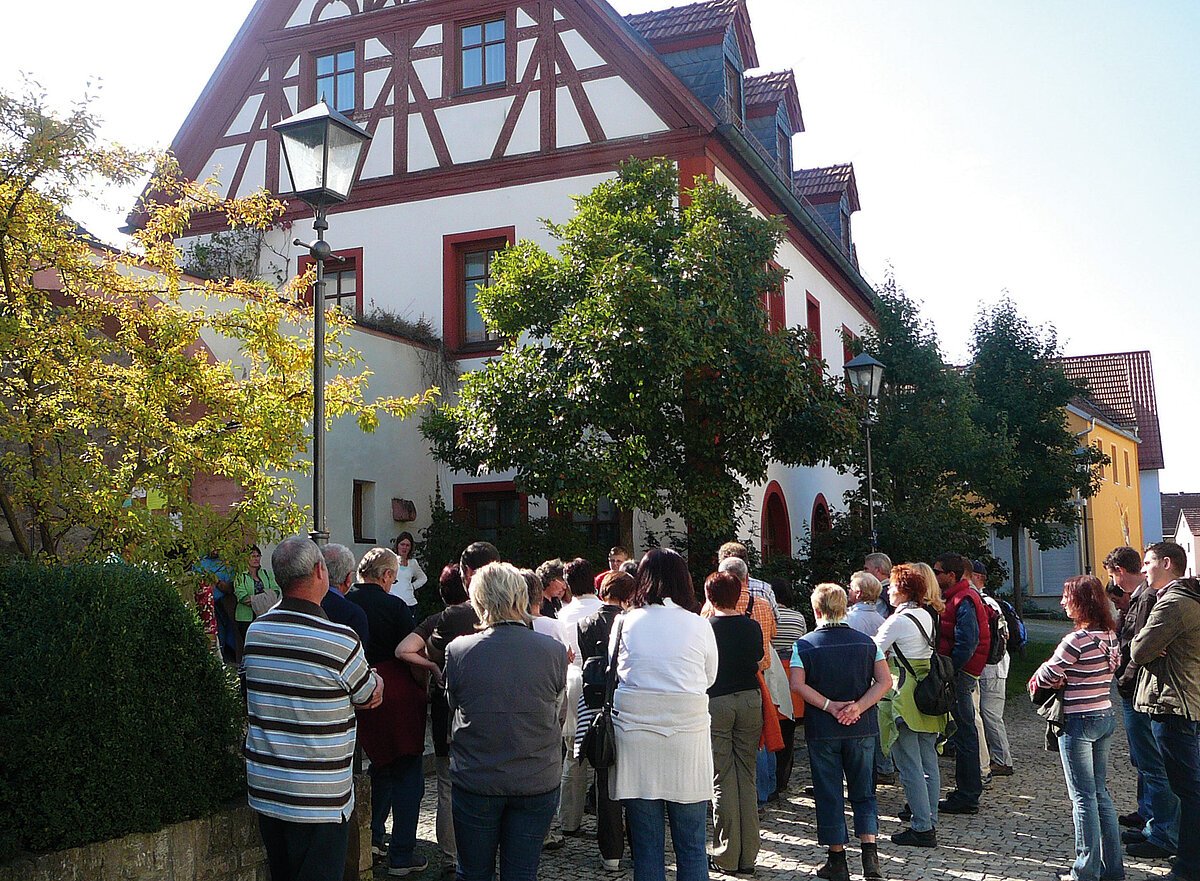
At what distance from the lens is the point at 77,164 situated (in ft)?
25.1

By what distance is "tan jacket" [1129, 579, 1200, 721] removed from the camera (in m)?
6.73

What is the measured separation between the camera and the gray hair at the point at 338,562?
6.66m

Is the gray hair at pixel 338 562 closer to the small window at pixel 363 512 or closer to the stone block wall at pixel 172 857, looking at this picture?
the stone block wall at pixel 172 857

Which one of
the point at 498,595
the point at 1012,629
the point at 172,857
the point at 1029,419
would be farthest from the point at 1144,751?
the point at 1029,419

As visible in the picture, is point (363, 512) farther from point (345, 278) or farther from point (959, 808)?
point (959, 808)

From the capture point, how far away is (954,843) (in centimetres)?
781

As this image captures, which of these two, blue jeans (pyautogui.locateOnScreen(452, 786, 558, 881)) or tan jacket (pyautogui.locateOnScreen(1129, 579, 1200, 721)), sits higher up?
tan jacket (pyautogui.locateOnScreen(1129, 579, 1200, 721))

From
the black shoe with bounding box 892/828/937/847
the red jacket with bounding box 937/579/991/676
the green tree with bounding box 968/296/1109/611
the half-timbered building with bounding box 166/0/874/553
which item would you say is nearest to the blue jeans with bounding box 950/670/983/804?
the red jacket with bounding box 937/579/991/676

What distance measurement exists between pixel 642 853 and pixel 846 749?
1.68 meters

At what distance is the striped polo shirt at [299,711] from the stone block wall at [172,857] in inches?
27.4

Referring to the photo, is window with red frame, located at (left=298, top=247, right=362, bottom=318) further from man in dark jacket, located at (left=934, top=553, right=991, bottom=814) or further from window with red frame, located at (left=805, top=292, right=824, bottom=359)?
man in dark jacket, located at (left=934, top=553, right=991, bottom=814)

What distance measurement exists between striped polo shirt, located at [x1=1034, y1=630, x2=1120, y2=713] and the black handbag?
259 centimetres

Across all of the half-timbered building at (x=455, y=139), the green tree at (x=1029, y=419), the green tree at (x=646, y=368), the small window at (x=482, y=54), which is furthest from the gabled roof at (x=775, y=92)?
the green tree at (x=646, y=368)

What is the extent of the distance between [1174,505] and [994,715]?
66.6m
